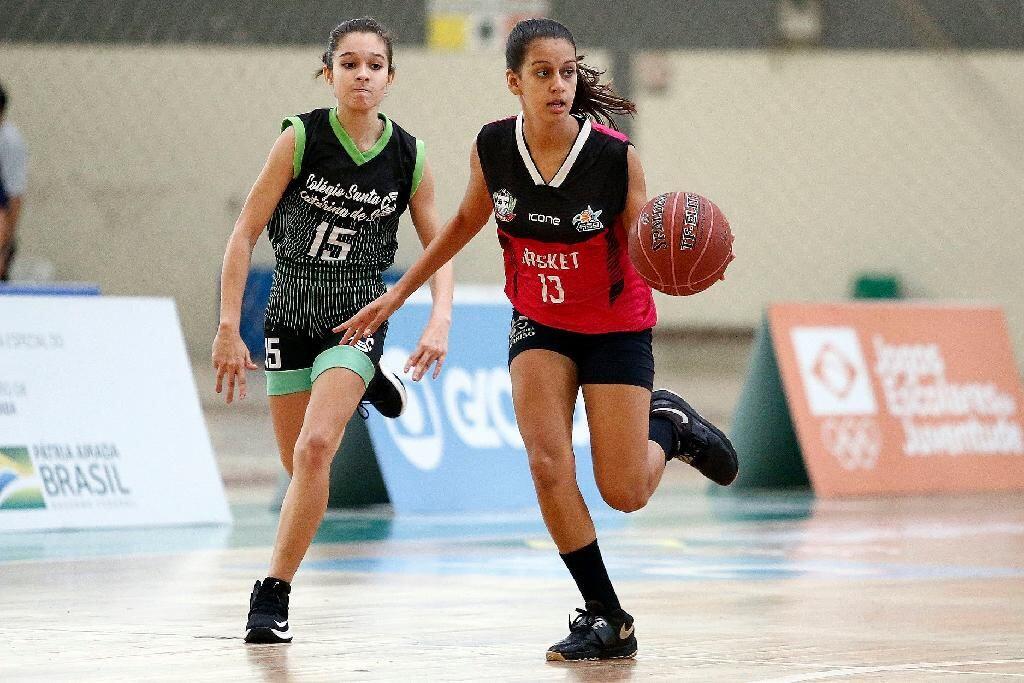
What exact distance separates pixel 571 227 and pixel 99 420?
508cm

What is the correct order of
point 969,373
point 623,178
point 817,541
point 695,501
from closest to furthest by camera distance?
point 623,178
point 817,541
point 695,501
point 969,373

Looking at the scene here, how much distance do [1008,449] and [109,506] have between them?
6849mm

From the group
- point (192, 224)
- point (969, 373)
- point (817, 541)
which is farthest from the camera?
point (192, 224)

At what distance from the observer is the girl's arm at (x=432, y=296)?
21.5 feet

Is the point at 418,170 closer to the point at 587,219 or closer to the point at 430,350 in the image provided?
the point at 430,350

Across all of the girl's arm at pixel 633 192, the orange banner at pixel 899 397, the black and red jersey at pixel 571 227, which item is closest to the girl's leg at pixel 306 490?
the black and red jersey at pixel 571 227

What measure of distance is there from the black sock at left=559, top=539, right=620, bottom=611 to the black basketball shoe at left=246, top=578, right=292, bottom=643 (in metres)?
0.96

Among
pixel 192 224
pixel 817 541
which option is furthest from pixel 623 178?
pixel 192 224

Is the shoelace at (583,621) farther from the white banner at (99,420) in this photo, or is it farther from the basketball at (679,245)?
the white banner at (99,420)

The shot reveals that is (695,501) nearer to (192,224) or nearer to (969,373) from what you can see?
(969,373)

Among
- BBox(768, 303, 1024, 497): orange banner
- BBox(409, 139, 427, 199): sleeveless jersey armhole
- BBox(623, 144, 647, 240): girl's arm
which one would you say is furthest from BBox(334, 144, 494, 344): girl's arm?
BBox(768, 303, 1024, 497): orange banner

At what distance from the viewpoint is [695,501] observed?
12648mm

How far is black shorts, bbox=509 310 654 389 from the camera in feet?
20.0

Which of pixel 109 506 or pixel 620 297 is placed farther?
pixel 109 506
